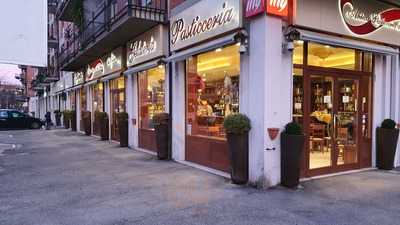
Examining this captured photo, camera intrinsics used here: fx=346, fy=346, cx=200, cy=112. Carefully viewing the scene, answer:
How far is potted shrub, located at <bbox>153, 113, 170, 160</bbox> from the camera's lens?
31.7ft

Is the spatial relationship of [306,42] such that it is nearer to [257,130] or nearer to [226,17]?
[226,17]

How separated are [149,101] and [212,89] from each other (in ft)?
12.4

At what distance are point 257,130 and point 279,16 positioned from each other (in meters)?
2.13

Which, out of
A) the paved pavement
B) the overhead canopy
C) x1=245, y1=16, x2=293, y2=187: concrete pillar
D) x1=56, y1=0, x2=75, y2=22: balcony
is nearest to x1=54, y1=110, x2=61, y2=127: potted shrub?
x1=56, y1=0, x2=75, y2=22: balcony

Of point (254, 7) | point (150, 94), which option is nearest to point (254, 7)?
point (254, 7)

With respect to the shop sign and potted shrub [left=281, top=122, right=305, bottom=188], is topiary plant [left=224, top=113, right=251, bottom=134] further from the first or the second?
the shop sign

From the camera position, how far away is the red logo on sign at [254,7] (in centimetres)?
611

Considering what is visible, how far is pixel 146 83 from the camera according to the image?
11.9 meters

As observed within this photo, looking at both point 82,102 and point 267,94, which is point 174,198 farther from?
point 82,102

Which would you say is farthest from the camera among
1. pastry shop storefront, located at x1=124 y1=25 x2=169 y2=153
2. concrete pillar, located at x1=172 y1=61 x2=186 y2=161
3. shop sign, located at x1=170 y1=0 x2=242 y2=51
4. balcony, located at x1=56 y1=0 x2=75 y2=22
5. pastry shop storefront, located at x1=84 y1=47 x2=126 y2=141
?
balcony, located at x1=56 y1=0 x2=75 y2=22

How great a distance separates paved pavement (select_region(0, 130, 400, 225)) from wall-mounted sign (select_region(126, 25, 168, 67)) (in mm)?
3542

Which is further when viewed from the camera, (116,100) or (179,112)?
(116,100)

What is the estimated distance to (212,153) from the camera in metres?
8.17

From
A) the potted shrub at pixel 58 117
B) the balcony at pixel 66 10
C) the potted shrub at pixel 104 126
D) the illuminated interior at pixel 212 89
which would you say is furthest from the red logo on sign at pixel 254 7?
the potted shrub at pixel 58 117
